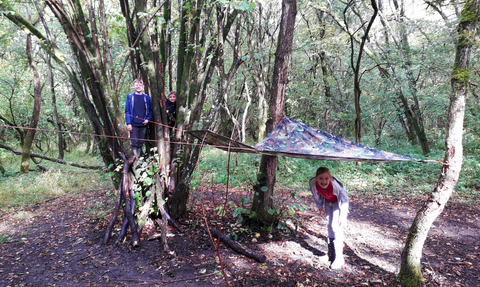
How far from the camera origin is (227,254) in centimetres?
306

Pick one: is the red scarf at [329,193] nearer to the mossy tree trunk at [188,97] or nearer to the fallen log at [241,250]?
the fallen log at [241,250]

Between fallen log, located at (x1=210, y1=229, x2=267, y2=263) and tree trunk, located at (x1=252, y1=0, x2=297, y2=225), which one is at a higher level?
tree trunk, located at (x1=252, y1=0, x2=297, y2=225)

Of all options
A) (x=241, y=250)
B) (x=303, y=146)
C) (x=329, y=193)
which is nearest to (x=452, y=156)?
(x=329, y=193)

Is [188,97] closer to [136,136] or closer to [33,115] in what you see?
[136,136]

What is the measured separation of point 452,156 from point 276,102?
1939 millimetres

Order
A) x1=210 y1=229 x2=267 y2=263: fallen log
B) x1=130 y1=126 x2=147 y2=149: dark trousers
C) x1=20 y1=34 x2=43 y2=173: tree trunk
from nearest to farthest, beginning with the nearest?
x1=210 y1=229 x2=267 y2=263: fallen log, x1=130 y1=126 x2=147 y2=149: dark trousers, x1=20 y1=34 x2=43 y2=173: tree trunk

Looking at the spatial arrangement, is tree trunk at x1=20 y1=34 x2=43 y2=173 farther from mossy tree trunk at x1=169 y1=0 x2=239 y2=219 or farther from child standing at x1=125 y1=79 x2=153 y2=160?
mossy tree trunk at x1=169 y1=0 x2=239 y2=219

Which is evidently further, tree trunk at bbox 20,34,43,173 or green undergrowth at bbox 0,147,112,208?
tree trunk at bbox 20,34,43,173

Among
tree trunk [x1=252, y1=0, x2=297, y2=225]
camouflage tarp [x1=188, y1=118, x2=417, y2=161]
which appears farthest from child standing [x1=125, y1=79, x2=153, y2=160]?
tree trunk [x1=252, y1=0, x2=297, y2=225]

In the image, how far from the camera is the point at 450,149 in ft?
7.50

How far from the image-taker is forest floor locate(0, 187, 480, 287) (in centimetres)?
257

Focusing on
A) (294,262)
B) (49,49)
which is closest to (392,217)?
(294,262)

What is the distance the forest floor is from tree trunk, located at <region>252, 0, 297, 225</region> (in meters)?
0.33

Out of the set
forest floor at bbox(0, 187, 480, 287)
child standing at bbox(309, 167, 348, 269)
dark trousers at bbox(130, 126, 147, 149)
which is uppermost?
dark trousers at bbox(130, 126, 147, 149)
